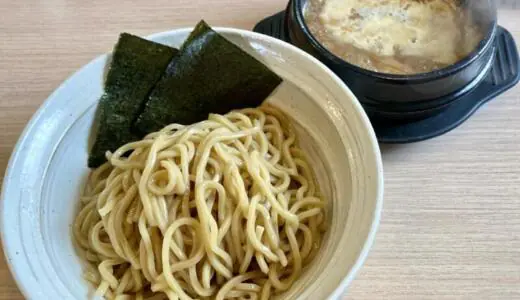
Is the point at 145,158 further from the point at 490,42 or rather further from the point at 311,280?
the point at 490,42

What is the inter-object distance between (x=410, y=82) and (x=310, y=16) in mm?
372

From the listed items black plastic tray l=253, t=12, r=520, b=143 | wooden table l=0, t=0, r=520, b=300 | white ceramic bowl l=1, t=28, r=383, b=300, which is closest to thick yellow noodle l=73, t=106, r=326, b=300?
white ceramic bowl l=1, t=28, r=383, b=300

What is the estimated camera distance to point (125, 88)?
1.36m

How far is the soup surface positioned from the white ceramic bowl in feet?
0.78

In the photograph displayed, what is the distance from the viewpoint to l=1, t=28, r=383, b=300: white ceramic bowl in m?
1.09

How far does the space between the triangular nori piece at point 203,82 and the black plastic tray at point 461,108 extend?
24 centimetres

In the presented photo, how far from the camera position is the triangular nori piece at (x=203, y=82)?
53.6 inches

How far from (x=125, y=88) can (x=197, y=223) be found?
14.8 inches

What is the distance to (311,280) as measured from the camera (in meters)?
1.12

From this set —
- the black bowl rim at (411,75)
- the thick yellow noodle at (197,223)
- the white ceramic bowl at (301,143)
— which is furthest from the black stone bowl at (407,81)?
the thick yellow noodle at (197,223)

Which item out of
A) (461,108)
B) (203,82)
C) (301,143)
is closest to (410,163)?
(461,108)

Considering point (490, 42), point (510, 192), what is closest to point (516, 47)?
point (490, 42)

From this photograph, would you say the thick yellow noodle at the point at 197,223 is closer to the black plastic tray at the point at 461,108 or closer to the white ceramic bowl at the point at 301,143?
the white ceramic bowl at the point at 301,143

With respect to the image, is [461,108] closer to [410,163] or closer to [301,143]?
[410,163]
